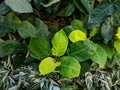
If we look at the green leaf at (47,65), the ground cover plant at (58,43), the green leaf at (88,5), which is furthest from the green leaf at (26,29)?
the green leaf at (88,5)

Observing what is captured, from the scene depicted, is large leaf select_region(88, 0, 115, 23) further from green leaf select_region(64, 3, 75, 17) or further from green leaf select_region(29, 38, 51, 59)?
green leaf select_region(29, 38, 51, 59)

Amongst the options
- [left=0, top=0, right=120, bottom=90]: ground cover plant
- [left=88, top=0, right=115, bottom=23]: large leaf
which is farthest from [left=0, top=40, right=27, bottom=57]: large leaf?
[left=88, top=0, right=115, bottom=23]: large leaf

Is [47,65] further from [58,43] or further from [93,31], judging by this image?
[93,31]

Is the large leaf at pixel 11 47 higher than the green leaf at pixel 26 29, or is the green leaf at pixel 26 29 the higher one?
the green leaf at pixel 26 29

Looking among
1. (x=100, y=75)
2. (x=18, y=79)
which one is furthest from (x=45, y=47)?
(x=100, y=75)

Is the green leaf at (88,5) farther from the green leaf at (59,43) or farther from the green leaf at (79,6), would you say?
the green leaf at (59,43)

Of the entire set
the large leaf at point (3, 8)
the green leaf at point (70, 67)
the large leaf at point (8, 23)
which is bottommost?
the green leaf at point (70, 67)

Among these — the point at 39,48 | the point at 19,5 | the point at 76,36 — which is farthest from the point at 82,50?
the point at 19,5

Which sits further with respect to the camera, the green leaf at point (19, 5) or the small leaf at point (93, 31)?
the small leaf at point (93, 31)
